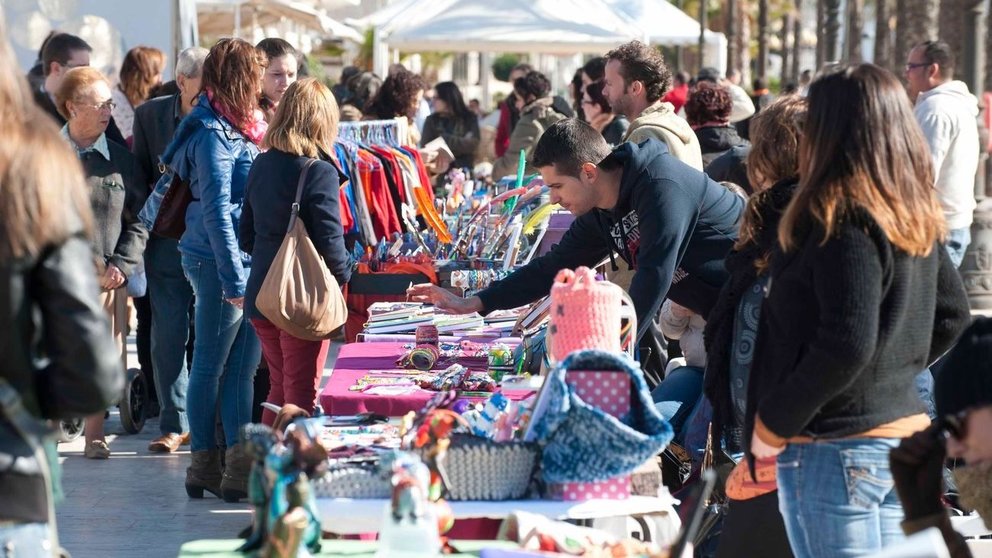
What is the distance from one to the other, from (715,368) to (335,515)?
3.96 feet

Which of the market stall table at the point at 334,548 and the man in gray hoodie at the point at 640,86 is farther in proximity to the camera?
the man in gray hoodie at the point at 640,86

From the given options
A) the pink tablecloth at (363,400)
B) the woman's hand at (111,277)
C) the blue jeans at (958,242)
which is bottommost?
the blue jeans at (958,242)

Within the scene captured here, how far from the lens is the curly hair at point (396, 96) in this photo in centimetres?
1068

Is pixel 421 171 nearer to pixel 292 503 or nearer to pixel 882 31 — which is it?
pixel 292 503

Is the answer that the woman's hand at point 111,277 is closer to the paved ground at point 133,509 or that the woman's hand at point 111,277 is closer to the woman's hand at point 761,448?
the paved ground at point 133,509

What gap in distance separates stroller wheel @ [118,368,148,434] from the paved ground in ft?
0.76

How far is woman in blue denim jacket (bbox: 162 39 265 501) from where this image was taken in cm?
598

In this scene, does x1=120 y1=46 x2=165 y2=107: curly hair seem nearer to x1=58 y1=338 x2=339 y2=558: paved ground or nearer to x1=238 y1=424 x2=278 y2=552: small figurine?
x1=58 y1=338 x2=339 y2=558: paved ground

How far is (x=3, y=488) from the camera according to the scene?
2.44 metres

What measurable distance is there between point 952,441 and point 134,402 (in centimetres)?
573

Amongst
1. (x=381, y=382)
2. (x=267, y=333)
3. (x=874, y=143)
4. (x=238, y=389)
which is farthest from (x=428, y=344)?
(x=874, y=143)

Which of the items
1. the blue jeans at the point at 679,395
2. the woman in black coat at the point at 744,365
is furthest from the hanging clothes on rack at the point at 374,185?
the woman in black coat at the point at 744,365

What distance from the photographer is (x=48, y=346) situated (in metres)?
2.45

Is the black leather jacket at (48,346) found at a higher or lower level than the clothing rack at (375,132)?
higher
